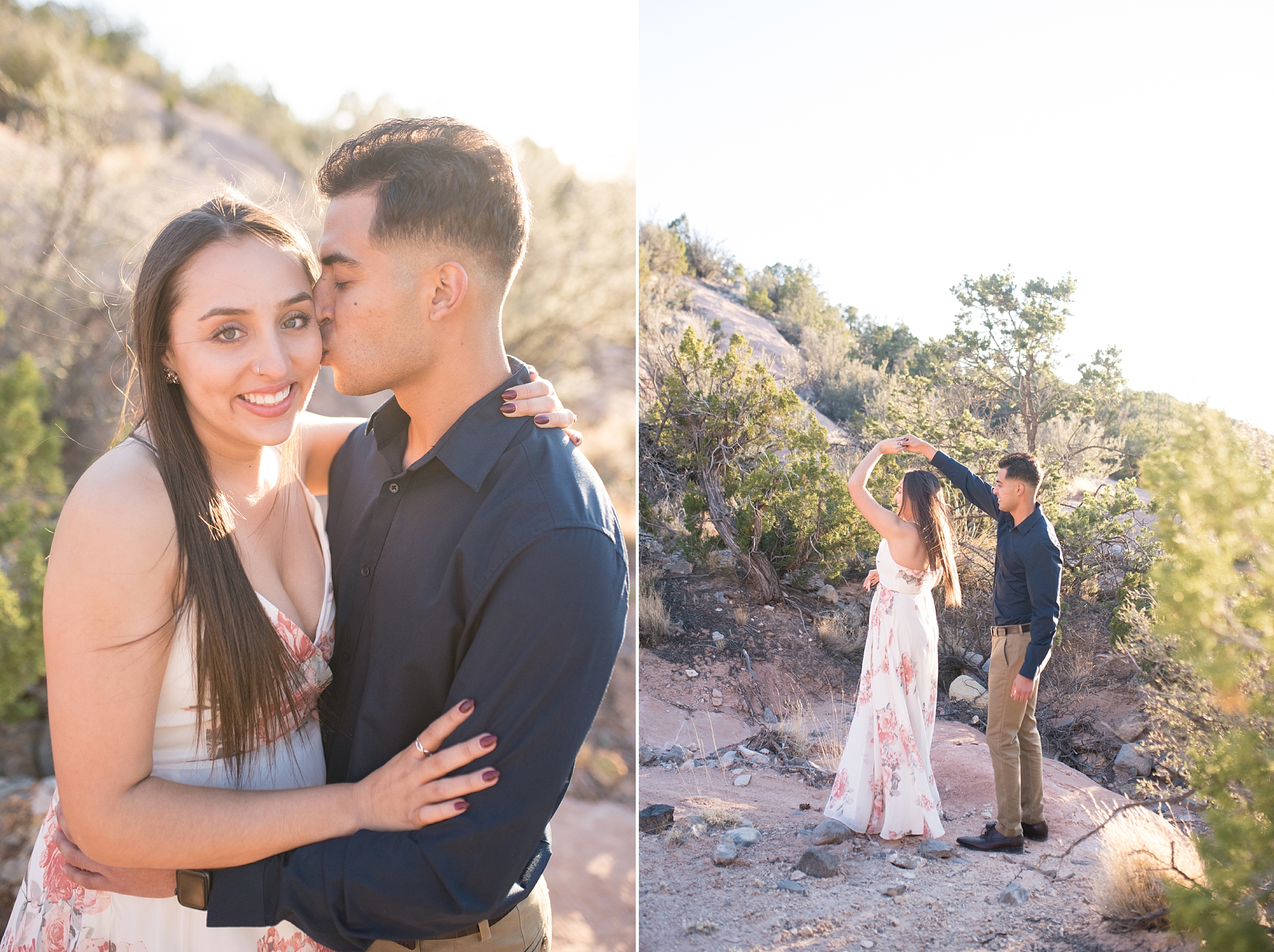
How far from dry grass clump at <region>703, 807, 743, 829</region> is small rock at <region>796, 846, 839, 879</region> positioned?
23cm

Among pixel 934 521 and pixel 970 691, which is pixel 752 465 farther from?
pixel 970 691

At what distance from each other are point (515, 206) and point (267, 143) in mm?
8597

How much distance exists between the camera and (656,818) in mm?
2758

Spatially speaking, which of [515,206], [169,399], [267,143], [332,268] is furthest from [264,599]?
[267,143]

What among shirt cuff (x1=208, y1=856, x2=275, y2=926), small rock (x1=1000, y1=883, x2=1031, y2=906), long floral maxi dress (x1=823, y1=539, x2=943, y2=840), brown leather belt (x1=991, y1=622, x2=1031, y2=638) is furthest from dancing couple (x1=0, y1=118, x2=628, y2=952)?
brown leather belt (x1=991, y1=622, x2=1031, y2=638)

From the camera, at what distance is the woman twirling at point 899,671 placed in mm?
2459

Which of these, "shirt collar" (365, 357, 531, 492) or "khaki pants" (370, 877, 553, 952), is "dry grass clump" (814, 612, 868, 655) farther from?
"shirt collar" (365, 357, 531, 492)

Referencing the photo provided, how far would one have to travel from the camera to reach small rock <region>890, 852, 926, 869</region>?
96.2 inches

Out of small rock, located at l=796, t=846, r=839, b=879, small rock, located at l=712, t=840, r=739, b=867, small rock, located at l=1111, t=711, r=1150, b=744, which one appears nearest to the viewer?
small rock, located at l=1111, t=711, r=1150, b=744

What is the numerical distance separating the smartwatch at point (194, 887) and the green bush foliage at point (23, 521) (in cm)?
317

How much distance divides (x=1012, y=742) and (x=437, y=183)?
208cm

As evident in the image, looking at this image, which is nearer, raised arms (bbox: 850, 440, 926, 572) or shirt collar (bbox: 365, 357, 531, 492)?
shirt collar (bbox: 365, 357, 531, 492)

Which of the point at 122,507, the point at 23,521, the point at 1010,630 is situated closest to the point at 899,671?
the point at 1010,630

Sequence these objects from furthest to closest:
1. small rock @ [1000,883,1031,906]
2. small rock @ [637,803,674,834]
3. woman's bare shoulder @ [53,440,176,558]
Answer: small rock @ [637,803,674,834] → small rock @ [1000,883,1031,906] → woman's bare shoulder @ [53,440,176,558]
